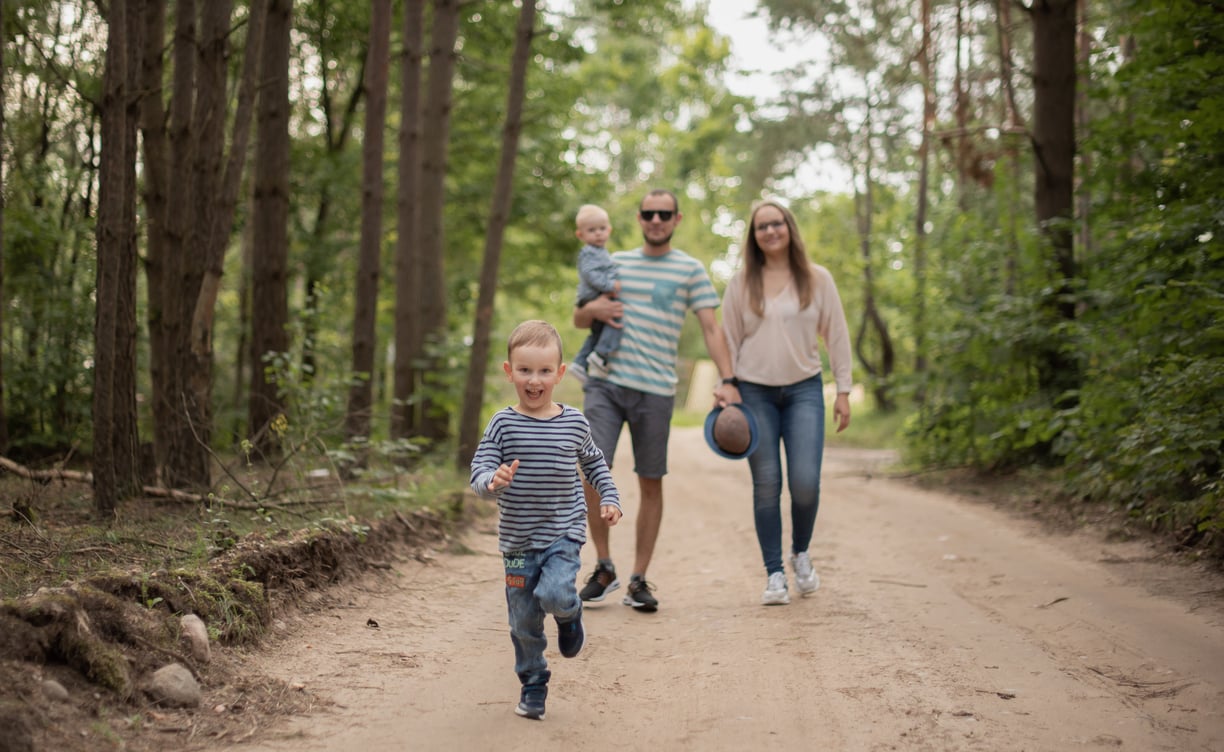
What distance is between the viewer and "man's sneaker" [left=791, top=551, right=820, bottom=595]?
6.39 m

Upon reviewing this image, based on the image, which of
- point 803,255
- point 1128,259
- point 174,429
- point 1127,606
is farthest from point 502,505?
point 1128,259

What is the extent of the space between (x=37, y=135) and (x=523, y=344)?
489 inches

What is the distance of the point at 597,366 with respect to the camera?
6234 mm

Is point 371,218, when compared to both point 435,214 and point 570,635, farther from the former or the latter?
point 570,635

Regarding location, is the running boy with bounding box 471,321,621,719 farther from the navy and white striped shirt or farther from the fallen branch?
the fallen branch

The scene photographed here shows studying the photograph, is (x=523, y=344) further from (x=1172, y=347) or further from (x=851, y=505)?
(x=851, y=505)

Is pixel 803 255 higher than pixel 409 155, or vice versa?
pixel 409 155

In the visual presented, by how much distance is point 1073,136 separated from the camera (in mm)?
12102

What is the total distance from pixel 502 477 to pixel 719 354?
2.74m

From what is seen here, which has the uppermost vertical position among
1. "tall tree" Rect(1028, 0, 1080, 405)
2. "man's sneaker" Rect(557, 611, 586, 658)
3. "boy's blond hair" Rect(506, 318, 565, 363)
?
"tall tree" Rect(1028, 0, 1080, 405)

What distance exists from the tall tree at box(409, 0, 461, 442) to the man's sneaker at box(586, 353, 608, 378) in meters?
7.89

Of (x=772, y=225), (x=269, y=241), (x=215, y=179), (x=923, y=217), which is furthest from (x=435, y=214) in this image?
(x=923, y=217)

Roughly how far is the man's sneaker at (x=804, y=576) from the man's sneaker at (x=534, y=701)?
105 inches

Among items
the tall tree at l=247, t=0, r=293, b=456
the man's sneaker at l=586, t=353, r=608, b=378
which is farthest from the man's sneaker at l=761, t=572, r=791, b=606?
the tall tree at l=247, t=0, r=293, b=456
